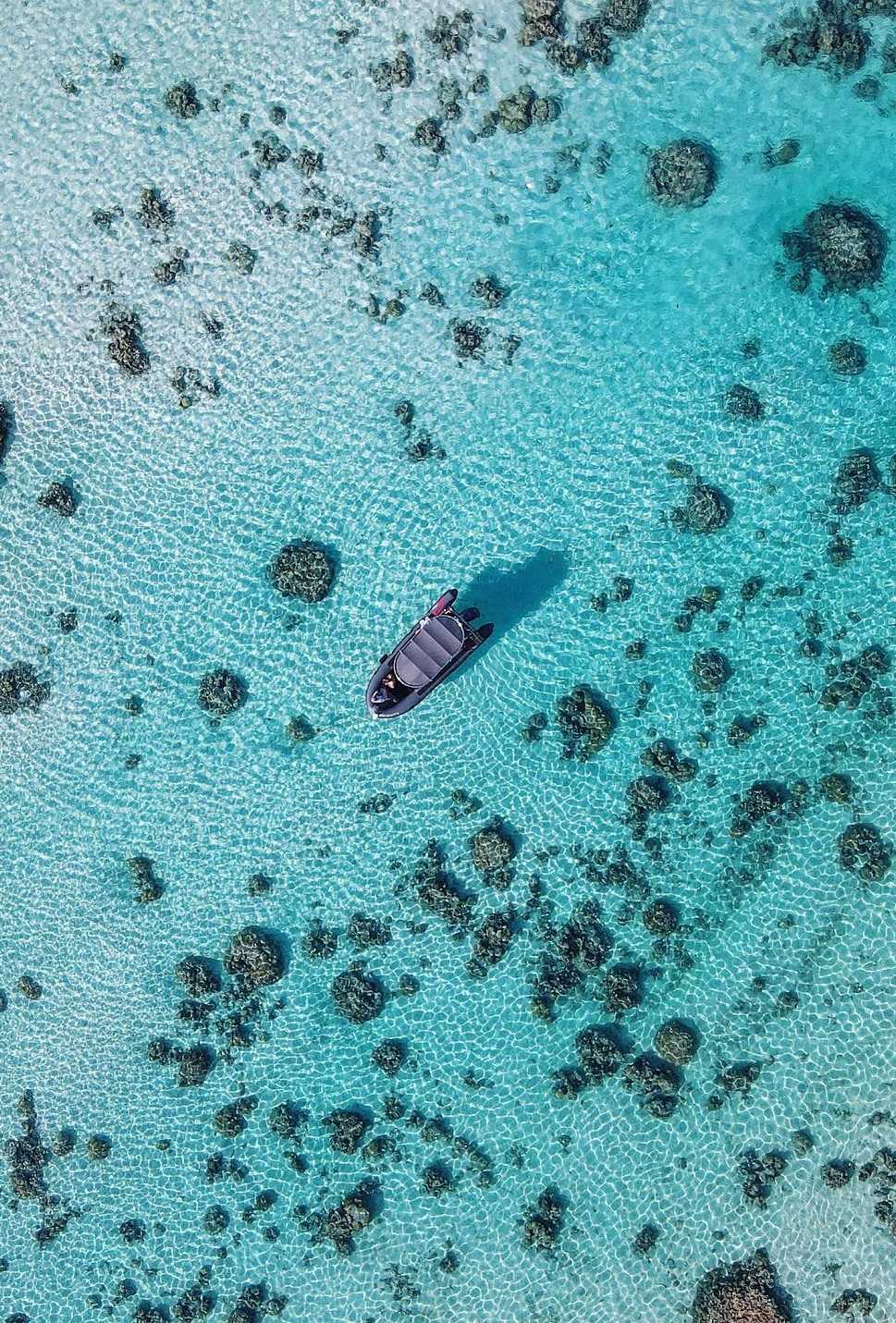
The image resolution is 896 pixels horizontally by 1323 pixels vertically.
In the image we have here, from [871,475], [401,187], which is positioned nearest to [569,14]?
[401,187]

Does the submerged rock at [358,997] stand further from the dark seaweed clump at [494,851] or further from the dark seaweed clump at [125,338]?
the dark seaweed clump at [125,338]

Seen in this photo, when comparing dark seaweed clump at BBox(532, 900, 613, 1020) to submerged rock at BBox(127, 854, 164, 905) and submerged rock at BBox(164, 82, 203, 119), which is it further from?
submerged rock at BBox(164, 82, 203, 119)

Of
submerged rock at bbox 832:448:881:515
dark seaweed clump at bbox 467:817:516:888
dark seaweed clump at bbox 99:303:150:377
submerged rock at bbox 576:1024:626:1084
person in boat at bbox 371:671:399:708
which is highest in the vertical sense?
submerged rock at bbox 832:448:881:515

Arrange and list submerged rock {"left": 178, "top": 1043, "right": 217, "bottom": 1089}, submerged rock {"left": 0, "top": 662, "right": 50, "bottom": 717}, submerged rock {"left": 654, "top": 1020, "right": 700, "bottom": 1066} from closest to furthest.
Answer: submerged rock {"left": 654, "top": 1020, "right": 700, "bottom": 1066}, submerged rock {"left": 178, "top": 1043, "right": 217, "bottom": 1089}, submerged rock {"left": 0, "top": 662, "right": 50, "bottom": 717}

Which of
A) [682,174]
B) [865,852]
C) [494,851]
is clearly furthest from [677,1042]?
[682,174]

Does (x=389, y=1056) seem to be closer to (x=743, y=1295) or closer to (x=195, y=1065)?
(x=195, y=1065)

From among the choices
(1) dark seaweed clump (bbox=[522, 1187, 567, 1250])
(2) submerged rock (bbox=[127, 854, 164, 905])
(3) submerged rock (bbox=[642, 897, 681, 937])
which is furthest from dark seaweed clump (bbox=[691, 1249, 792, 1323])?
(2) submerged rock (bbox=[127, 854, 164, 905])
